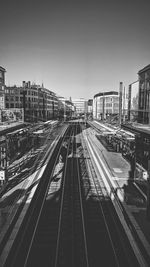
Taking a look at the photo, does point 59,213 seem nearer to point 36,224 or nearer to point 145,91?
point 36,224

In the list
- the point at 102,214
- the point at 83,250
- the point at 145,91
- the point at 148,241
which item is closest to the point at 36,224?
the point at 83,250

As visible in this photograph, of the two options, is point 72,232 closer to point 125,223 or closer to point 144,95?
point 125,223

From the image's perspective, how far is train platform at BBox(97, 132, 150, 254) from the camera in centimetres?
1004

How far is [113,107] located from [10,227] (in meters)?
84.1

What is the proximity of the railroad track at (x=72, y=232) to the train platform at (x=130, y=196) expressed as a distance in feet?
3.04

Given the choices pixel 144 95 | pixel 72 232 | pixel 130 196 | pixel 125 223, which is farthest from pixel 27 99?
pixel 125 223

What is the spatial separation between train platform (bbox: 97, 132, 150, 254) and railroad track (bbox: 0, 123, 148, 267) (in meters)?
0.93

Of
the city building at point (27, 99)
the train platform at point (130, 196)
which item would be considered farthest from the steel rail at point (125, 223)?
the city building at point (27, 99)

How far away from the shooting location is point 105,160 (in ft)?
79.6

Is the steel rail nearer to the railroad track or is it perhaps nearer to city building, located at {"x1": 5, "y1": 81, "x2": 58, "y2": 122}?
the railroad track

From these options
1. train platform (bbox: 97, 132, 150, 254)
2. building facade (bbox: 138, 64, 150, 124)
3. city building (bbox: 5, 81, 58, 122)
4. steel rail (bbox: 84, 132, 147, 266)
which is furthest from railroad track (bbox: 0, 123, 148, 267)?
city building (bbox: 5, 81, 58, 122)

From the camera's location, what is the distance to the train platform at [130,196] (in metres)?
10.0

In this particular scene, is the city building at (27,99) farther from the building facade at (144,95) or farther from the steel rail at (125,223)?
the steel rail at (125,223)

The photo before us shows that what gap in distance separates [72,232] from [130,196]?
574 centimetres
